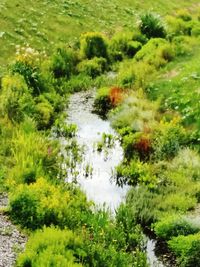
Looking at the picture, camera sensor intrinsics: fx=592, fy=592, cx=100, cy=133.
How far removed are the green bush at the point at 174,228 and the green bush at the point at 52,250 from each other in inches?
120

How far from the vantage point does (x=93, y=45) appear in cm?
3409

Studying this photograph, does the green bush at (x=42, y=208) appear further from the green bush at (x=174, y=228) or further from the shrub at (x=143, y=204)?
the green bush at (x=174, y=228)

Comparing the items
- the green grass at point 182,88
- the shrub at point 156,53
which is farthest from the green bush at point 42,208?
the shrub at point 156,53

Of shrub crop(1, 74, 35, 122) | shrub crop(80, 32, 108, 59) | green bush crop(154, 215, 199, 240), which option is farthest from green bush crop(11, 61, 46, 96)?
green bush crop(154, 215, 199, 240)

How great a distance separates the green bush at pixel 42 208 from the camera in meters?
17.3

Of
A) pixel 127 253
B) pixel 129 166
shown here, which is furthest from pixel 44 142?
pixel 127 253

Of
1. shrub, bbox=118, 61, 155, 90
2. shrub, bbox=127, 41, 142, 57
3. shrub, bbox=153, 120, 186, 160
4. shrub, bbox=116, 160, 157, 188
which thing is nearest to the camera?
shrub, bbox=116, 160, 157, 188

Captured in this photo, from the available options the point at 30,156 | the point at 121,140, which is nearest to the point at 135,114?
the point at 121,140

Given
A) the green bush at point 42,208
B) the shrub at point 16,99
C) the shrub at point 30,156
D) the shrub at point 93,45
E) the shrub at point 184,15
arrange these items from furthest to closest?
1. the shrub at point 184,15
2. the shrub at point 93,45
3. the shrub at point 16,99
4. the shrub at point 30,156
5. the green bush at point 42,208

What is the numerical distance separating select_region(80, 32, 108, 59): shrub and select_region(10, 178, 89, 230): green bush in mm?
16502

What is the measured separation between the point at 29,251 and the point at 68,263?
1.26 metres

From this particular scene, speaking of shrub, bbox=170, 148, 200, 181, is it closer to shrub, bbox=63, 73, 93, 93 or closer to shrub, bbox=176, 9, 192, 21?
shrub, bbox=63, 73, 93, 93

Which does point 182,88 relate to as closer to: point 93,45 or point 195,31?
point 93,45

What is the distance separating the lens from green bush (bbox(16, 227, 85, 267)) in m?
14.7
